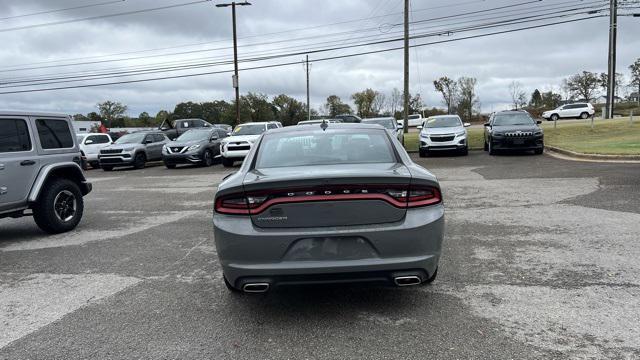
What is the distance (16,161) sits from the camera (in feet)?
23.3

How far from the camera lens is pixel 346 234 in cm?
372

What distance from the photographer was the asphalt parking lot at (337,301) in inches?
140

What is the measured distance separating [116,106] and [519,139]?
111 metres

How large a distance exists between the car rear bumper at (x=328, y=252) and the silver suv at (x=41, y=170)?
4.88 metres

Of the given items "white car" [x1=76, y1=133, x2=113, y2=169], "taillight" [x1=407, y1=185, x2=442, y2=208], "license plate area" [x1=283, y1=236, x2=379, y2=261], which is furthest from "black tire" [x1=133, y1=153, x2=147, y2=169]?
"taillight" [x1=407, y1=185, x2=442, y2=208]

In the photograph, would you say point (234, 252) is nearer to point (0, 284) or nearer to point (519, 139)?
point (0, 284)

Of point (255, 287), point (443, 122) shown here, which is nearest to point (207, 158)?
point (443, 122)

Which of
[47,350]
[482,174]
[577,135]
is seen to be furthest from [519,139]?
[47,350]

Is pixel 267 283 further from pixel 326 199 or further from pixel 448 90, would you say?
pixel 448 90

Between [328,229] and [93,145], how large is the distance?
2304 centimetres

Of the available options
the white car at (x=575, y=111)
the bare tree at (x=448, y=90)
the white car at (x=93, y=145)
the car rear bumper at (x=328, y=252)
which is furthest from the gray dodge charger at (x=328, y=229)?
the bare tree at (x=448, y=90)

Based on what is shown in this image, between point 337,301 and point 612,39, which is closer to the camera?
point 337,301

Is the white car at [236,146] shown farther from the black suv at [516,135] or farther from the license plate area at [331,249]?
the license plate area at [331,249]

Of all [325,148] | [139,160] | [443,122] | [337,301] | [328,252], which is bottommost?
[337,301]
